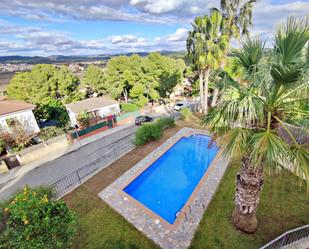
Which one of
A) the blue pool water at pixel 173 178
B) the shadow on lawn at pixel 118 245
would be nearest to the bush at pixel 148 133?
the blue pool water at pixel 173 178

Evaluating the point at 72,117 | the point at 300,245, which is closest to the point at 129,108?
the point at 72,117

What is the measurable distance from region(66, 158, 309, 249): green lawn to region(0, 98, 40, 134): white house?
12553 mm

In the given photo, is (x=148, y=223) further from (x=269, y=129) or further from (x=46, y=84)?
(x=46, y=84)

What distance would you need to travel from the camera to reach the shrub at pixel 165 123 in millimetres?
14754

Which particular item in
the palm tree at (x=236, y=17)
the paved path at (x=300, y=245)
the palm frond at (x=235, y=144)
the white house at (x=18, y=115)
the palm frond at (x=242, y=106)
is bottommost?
the paved path at (x=300, y=245)

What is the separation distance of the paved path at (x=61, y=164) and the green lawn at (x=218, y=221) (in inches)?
178

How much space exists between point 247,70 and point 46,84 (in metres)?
25.5

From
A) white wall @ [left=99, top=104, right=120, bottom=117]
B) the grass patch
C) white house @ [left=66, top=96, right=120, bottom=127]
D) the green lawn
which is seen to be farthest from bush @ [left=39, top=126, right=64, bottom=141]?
the green lawn

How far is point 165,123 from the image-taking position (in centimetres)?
1561

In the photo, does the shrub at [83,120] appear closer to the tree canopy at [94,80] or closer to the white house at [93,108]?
the white house at [93,108]

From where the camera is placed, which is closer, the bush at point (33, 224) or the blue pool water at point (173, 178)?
the bush at point (33, 224)

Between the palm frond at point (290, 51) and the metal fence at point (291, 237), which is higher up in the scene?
the palm frond at point (290, 51)

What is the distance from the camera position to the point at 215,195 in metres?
7.72

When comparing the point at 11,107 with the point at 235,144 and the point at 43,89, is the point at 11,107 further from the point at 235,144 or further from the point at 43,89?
the point at 235,144
